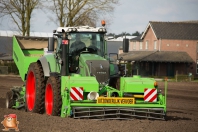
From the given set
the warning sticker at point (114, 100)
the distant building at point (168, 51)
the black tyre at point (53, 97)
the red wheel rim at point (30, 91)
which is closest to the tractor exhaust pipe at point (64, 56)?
the black tyre at point (53, 97)

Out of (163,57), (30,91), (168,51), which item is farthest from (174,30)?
(30,91)

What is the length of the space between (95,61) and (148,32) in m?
56.1

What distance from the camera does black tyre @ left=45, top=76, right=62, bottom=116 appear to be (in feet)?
44.3

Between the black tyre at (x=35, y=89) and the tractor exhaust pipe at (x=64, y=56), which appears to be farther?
the black tyre at (x=35, y=89)

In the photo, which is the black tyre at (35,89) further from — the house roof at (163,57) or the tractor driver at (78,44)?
the house roof at (163,57)

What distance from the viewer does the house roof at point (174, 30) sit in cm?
6675

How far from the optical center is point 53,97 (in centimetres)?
1359

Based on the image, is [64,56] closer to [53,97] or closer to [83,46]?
[83,46]

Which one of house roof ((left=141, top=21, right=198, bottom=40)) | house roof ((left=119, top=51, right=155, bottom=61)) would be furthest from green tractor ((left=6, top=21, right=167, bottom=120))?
house roof ((left=141, top=21, right=198, bottom=40))

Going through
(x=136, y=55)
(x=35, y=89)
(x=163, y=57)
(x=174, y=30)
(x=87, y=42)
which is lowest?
(x=35, y=89)

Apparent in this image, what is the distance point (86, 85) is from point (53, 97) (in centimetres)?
92

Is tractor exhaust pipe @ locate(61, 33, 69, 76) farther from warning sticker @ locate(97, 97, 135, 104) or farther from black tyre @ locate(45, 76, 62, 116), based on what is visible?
warning sticker @ locate(97, 97, 135, 104)

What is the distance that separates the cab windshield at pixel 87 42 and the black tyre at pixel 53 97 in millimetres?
1404

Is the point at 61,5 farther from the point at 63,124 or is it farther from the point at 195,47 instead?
the point at 63,124
